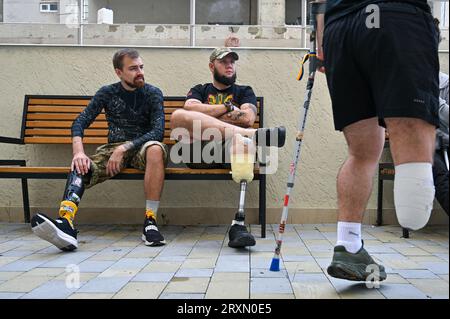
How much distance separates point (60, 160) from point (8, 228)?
27.0 inches

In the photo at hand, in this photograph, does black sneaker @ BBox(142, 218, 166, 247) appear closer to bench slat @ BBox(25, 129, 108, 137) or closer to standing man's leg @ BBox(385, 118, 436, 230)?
bench slat @ BBox(25, 129, 108, 137)

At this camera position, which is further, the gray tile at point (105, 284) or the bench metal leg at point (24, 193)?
the bench metal leg at point (24, 193)

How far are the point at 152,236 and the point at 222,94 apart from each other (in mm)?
1240

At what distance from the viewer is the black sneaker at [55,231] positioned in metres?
2.65

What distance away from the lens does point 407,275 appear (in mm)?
2191

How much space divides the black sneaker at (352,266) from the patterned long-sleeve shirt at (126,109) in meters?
1.88

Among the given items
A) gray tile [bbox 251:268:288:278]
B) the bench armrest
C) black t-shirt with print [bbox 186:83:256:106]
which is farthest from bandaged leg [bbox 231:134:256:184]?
the bench armrest

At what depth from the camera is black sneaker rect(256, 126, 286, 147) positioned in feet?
10.3

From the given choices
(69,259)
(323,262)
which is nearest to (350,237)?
(323,262)

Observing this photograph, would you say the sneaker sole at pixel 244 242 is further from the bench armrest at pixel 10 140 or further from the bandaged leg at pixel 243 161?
the bench armrest at pixel 10 140

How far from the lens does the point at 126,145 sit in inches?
128

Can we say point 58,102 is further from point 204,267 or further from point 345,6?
point 345,6

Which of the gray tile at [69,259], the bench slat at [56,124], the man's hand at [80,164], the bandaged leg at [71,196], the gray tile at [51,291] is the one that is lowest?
the gray tile at [69,259]

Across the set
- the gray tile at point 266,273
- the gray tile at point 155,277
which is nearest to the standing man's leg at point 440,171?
the gray tile at point 266,273
